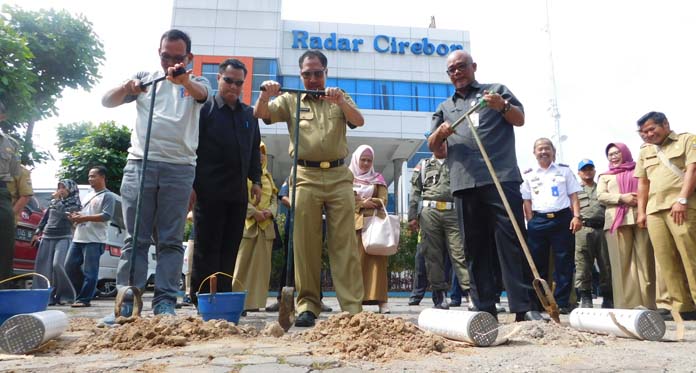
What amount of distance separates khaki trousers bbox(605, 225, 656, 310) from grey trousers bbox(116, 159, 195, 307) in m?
4.17

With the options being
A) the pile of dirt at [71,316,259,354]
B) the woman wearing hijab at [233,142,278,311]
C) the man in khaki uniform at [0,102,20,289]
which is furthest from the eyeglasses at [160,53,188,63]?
the pile of dirt at [71,316,259,354]

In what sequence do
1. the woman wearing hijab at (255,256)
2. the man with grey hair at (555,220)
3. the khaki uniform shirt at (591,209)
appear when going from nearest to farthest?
the woman wearing hijab at (255,256) → the man with grey hair at (555,220) → the khaki uniform shirt at (591,209)

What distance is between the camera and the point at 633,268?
16.4 ft

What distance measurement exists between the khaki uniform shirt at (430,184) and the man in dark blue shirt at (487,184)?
2.19 meters

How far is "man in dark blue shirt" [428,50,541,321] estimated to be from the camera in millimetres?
3266

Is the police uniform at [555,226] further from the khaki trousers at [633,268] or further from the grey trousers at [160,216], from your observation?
the grey trousers at [160,216]

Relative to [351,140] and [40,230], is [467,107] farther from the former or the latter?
[351,140]

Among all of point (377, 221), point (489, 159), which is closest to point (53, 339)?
point (489, 159)

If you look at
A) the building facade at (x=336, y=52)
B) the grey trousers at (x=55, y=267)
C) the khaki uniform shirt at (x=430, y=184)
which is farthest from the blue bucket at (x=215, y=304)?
the building facade at (x=336, y=52)

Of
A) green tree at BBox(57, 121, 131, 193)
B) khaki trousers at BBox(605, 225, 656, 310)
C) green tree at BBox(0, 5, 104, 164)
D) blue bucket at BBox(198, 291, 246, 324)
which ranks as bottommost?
blue bucket at BBox(198, 291, 246, 324)

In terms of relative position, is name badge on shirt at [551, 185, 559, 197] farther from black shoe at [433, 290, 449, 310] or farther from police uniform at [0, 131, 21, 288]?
police uniform at [0, 131, 21, 288]

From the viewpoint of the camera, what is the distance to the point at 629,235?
5094 mm

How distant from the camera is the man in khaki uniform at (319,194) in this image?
3.59 meters

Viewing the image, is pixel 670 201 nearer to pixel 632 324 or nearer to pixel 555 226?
pixel 555 226
